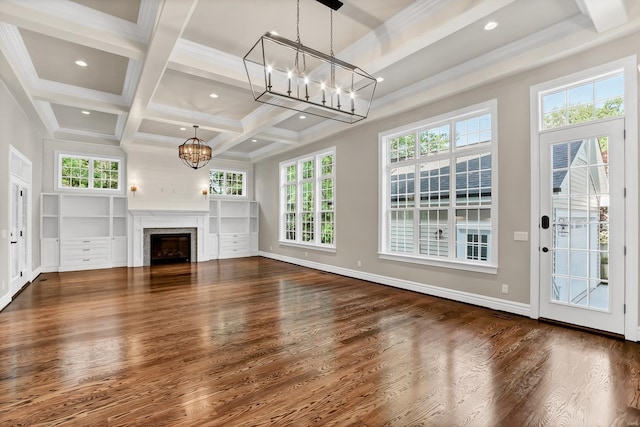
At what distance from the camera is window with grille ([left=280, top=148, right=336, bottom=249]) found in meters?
7.42

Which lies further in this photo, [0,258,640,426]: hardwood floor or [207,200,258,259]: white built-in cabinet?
[207,200,258,259]: white built-in cabinet

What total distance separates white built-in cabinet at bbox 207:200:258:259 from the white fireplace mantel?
0.48 metres

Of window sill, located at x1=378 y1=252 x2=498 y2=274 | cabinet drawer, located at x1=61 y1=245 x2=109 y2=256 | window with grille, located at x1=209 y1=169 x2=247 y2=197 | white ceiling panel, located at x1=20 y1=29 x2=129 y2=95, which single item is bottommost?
cabinet drawer, located at x1=61 y1=245 x2=109 y2=256

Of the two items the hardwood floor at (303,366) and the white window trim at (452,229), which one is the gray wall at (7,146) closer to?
the hardwood floor at (303,366)

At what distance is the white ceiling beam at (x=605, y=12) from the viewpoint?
9.46 feet

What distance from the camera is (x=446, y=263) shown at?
4.92m

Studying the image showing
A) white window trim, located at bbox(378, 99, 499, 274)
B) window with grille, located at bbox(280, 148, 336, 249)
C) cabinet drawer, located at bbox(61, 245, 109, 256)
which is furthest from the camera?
cabinet drawer, located at bbox(61, 245, 109, 256)

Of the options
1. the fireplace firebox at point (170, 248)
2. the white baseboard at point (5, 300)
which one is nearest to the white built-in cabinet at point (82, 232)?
the fireplace firebox at point (170, 248)

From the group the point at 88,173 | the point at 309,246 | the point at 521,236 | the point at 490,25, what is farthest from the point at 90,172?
the point at 521,236

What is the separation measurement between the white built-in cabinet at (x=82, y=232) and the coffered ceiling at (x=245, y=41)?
2849 millimetres

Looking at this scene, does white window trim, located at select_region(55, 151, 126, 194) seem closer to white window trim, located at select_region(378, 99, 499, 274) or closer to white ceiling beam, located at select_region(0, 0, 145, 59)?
white ceiling beam, located at select_region(0, 0, 145, 59)

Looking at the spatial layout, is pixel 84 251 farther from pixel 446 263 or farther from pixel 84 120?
pixel 446 263

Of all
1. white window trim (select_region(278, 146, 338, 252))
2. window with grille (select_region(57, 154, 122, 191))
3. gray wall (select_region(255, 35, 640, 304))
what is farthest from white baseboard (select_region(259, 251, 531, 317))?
window with grille (select_region(57, 154, 122, 191))

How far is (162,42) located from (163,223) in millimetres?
6350
